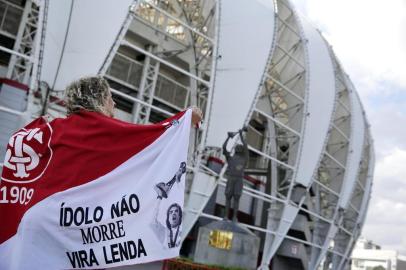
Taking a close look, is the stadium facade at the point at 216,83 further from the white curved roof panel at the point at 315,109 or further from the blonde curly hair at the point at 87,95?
the blonde curly hair at the point at 87,95

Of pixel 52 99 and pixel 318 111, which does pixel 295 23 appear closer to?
pixel 318 111

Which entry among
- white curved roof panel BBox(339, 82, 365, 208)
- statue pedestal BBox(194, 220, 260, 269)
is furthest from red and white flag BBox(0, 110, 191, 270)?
white curved roof panel BBox(339, 82, 365, 208)

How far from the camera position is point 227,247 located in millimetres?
16547

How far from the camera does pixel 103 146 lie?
2.65m

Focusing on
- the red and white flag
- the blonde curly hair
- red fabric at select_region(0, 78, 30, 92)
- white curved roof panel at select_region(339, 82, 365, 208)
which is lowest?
the red and white flag

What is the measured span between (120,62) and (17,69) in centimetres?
674

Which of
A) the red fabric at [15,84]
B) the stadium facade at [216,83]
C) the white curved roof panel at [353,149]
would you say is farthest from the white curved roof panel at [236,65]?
the white curved roof panel at [353,149]

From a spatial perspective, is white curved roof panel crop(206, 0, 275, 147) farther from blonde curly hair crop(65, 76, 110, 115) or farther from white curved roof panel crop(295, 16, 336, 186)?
blonde curly hair crop(65, 76, 110, 115)

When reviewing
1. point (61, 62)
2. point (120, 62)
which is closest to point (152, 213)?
point (61, 62)

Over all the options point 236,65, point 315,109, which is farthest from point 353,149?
point 236,65

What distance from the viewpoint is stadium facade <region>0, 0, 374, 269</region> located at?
701 inches

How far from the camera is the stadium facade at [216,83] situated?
17797 mm

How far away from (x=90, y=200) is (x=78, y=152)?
27cm

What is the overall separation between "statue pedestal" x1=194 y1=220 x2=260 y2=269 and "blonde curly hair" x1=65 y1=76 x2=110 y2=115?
46.7ft
